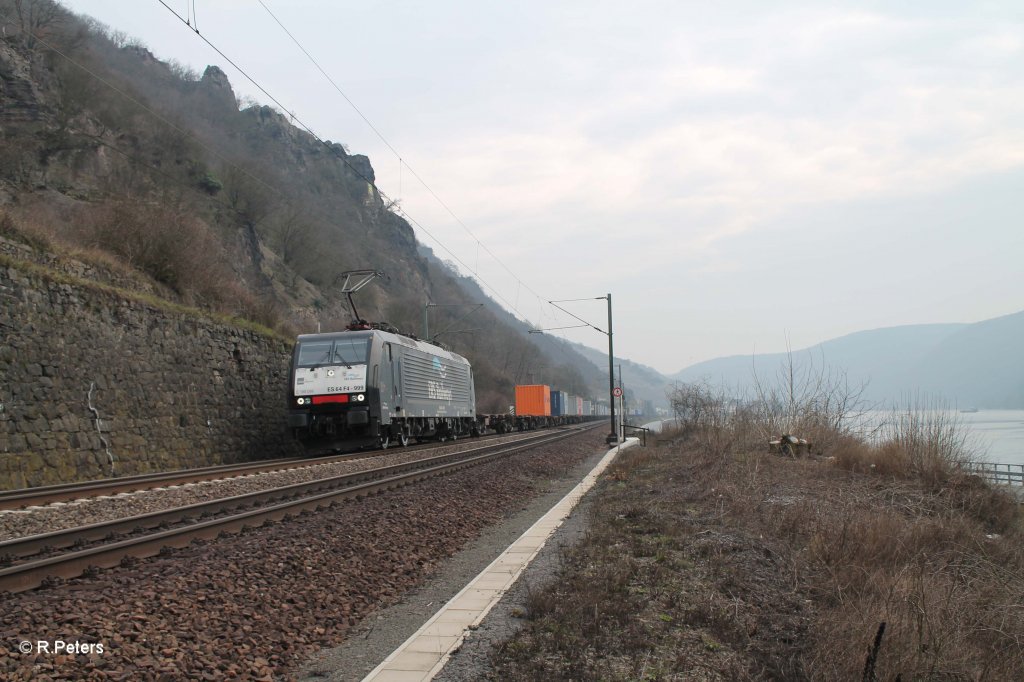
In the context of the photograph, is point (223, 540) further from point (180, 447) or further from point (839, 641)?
point (180, 447)

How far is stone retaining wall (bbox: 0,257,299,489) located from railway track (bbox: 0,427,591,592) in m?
5.72

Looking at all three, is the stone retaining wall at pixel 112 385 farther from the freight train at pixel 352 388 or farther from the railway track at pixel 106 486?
the freight train at pixel 352 388

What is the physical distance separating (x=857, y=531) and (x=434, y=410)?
21.1 meters

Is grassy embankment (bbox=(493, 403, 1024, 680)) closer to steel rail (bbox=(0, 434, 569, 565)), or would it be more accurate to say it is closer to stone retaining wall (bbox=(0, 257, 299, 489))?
steel rail (bbox=(0, 434, 569, 565))

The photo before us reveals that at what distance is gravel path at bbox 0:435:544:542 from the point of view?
9.20 m

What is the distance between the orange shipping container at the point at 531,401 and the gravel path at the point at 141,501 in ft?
114

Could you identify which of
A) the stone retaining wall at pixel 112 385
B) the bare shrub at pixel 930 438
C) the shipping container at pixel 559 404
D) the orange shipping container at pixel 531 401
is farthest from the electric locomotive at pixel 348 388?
the shipping container at pixel 559 404

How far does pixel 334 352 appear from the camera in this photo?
69.6 feet

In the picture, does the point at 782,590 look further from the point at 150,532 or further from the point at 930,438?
the point at 930,438

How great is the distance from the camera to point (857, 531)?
7977mm

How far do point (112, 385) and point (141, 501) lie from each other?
7115mm

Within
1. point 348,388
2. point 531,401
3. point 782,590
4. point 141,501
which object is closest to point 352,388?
point 348,388

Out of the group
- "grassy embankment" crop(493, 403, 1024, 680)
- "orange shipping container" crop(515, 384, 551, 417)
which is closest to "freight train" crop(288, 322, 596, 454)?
"grassy embankment" crop(493, 403, 1024, 680)

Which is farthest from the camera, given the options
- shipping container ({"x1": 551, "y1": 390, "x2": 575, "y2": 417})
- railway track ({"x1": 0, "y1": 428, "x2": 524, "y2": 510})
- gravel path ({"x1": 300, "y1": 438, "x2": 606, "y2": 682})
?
shipping container ({"x1": 551, "y1": 390, "x2": 575, "y2": 417})
